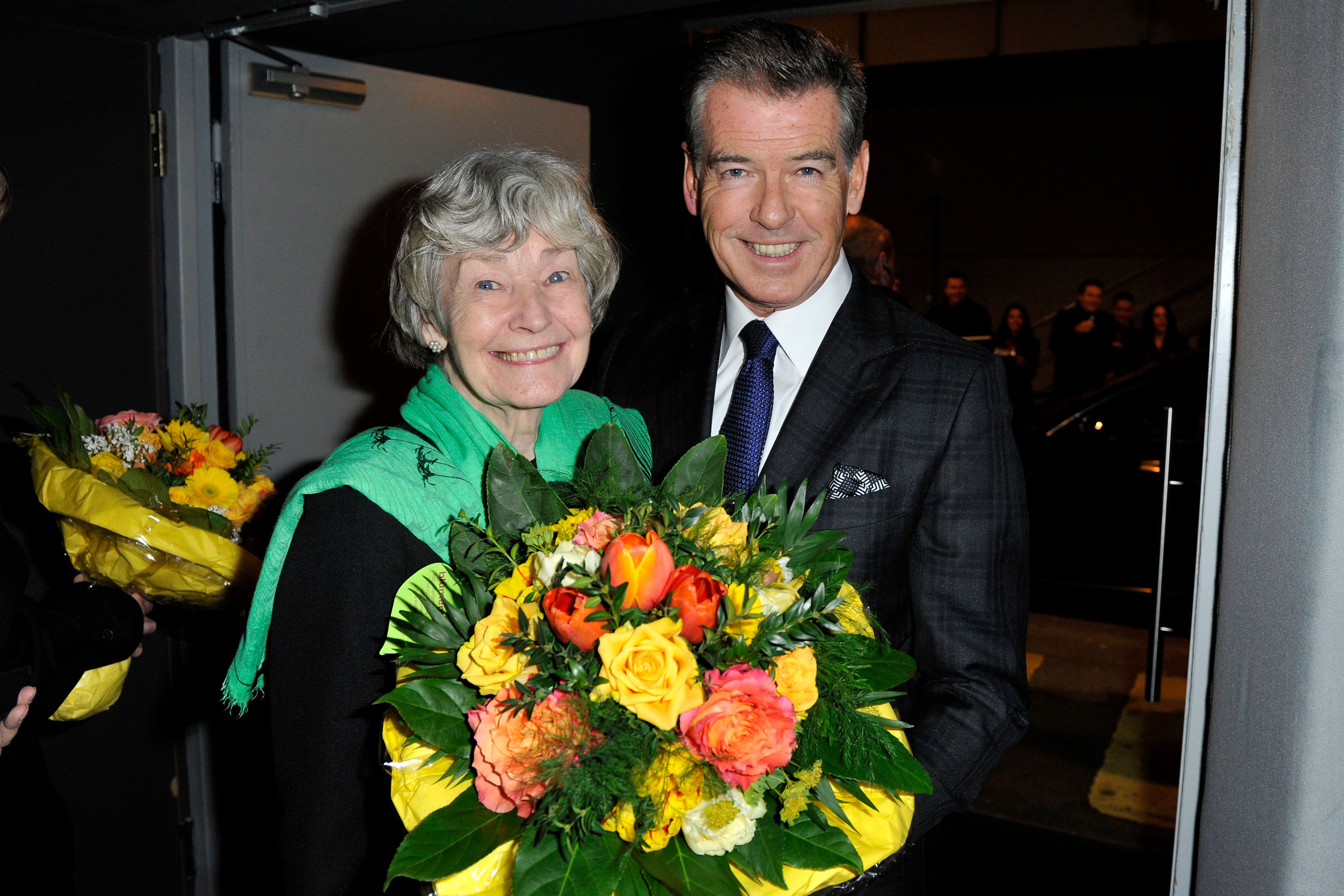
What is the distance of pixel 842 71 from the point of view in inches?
66.6

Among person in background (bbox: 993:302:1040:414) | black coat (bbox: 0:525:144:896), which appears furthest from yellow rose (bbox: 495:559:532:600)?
person in background (bbox: 993:302:1040:414)

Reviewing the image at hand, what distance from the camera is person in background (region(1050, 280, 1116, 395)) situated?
29.0 feet

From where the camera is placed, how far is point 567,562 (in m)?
1.06

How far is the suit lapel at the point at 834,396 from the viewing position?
1.63 metres

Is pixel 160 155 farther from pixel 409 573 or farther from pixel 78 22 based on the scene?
pixel 409 573

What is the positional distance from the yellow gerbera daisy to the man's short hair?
2.86m

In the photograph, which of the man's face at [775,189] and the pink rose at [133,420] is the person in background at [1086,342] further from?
the pink rose at [133,420]

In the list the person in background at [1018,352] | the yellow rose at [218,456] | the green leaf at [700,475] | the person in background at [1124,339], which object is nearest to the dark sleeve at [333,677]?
the green leaf at [700,475]

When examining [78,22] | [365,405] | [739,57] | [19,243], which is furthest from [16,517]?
[739,57]

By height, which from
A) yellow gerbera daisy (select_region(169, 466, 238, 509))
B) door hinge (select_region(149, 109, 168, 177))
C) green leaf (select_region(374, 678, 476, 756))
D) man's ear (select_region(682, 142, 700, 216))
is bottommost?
green leaf (select_region(374, 678, 476, 756))

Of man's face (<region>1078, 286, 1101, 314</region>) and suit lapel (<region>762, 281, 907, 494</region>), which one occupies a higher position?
man's face (<region>1078, 286, 1101, 314</region>)

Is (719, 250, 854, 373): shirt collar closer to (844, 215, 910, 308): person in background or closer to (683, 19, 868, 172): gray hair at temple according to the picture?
(683, 19, 868, 172): gray hair at temple

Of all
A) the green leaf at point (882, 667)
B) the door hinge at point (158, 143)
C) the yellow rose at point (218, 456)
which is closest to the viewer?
the green leaf at point (882, 667)

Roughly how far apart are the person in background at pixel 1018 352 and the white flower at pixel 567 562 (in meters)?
7.35
